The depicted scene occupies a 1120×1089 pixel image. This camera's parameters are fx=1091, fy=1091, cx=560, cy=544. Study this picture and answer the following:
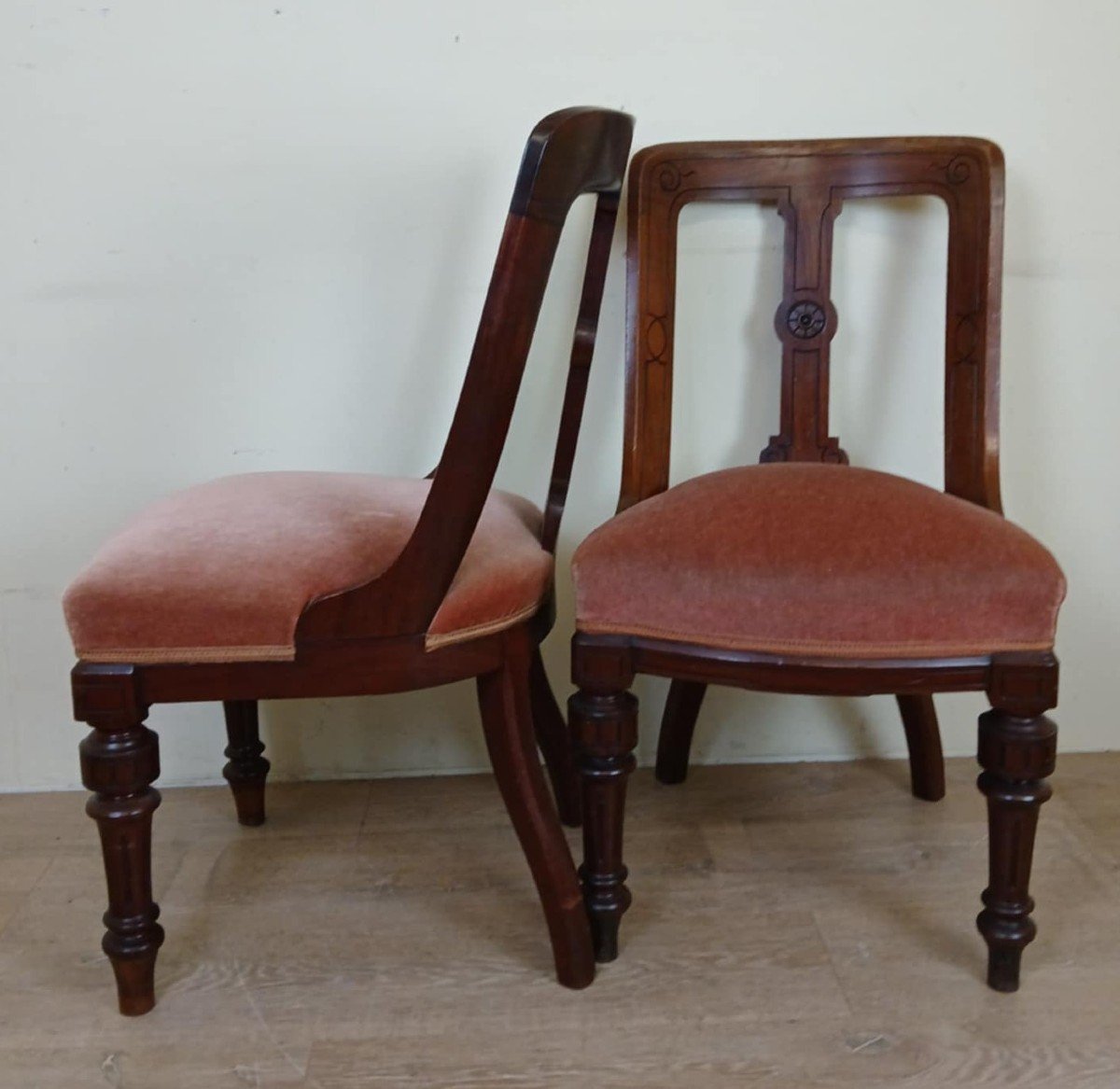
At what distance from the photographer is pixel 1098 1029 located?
1.08 meters

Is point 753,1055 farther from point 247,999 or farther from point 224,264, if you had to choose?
point 224,264

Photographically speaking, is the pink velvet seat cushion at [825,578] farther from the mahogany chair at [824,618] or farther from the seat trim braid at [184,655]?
the seat trim braid at [184,655]

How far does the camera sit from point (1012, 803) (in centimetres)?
107

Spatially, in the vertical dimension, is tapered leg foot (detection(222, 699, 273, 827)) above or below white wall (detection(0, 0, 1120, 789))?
below

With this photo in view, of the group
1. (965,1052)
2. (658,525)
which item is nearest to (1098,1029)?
(965,1052)

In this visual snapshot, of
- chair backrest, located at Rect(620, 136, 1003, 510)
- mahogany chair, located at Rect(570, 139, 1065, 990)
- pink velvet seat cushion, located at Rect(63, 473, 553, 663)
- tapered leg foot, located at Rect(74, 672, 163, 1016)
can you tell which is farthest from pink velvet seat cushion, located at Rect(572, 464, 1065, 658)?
tapered leg foot, located at Rect(74, 672, 163, 1016)

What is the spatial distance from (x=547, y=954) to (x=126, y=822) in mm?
477

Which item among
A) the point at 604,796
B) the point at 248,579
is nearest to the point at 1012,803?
the point at 604,796

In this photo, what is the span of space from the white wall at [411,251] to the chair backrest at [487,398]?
1.59ft

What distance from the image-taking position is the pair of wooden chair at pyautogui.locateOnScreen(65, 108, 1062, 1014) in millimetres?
994

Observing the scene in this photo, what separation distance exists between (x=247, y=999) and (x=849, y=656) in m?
0.72

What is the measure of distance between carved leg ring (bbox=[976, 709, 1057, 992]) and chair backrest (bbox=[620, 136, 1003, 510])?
0.38 m

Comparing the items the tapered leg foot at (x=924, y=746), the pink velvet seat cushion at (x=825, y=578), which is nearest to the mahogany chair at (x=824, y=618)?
the pink velvet seat cushion at (x=825, y=578)

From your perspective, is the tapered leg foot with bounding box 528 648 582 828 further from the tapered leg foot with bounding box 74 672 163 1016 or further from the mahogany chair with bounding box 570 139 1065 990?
the tapered leg foot with bounding box 74 672 163 1016
